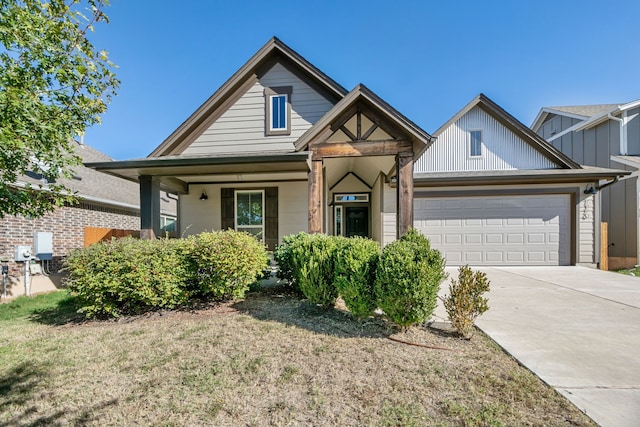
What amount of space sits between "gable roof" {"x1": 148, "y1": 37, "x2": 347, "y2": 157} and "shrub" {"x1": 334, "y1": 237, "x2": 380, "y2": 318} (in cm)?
592

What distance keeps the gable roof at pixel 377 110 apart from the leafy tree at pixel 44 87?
161 inches

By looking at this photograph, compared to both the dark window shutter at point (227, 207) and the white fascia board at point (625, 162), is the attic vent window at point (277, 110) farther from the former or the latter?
the white fascia board at point (625, 162)

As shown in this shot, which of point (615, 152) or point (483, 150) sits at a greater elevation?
point (615, 152)

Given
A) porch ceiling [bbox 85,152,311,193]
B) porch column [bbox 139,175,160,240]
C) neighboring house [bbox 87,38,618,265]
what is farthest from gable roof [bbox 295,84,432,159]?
porch column [bbox 139,175,160,240]

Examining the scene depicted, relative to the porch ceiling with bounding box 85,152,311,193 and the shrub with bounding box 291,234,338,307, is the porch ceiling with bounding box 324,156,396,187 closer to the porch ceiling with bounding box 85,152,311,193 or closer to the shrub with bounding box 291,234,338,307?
the porch ceiling with bounding box 85,152,311,193

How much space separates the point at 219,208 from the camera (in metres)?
9.61

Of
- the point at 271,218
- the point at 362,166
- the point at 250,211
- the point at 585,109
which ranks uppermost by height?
the point at 585,109

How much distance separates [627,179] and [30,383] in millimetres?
16945

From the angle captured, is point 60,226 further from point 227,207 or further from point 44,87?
point 44,87

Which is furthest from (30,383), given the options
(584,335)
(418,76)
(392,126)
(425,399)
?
(418,76)

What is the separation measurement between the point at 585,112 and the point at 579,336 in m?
16.1

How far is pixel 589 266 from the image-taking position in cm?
959

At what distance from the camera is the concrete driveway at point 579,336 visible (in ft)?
8.03

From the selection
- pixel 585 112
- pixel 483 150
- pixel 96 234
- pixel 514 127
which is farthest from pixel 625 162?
pixel 96 234
